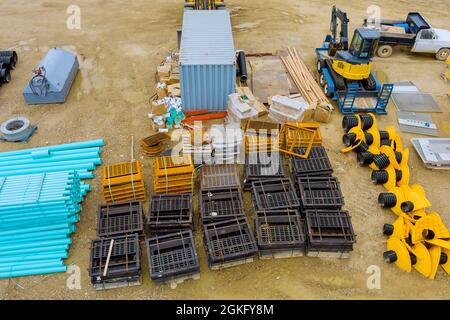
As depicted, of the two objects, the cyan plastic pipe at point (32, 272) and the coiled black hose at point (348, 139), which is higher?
the coiled black hose at point (348, 139)

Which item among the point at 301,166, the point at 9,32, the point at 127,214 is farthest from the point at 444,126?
the point at 9,32

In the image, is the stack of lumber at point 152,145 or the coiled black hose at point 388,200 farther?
the stack of lumber at point 152,145

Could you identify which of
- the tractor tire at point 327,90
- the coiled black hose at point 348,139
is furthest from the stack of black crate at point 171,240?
the tractor tire at point 327,90

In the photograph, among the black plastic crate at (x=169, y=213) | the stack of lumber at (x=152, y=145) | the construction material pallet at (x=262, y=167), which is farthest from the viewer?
the stack of lumber at (x=152, y=145)

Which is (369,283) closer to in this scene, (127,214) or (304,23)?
(127,214)

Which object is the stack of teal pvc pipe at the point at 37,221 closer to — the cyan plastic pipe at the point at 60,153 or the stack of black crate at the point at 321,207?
the cyan plastic pipe at the point at 60,153
